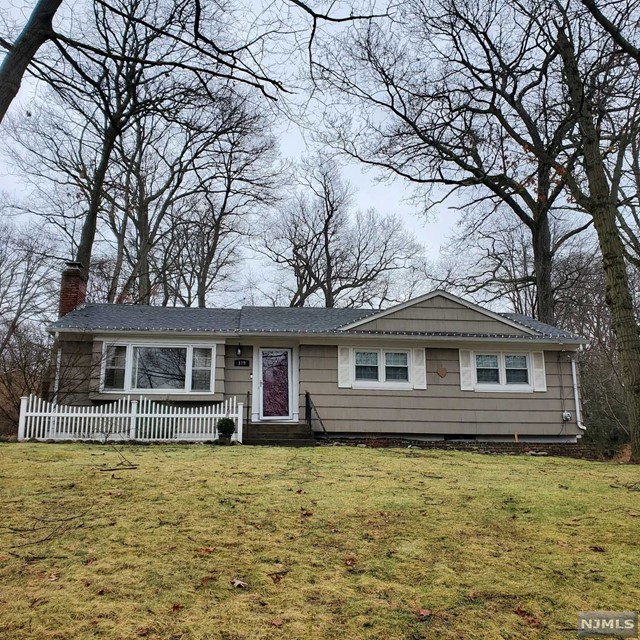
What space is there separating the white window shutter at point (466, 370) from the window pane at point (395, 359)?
1.53m

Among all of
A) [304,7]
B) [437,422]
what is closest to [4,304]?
[437,422]

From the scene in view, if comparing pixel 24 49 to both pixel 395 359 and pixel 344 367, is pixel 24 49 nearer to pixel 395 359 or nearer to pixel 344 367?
pixel 344 367

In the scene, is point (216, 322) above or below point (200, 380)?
above

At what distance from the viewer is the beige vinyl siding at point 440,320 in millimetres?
13547

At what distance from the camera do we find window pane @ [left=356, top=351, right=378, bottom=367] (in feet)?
44.9

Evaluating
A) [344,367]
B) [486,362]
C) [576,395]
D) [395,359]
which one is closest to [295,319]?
[344,367]

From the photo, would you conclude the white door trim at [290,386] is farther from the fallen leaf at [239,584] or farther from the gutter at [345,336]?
the fallen leaf at [239,584]

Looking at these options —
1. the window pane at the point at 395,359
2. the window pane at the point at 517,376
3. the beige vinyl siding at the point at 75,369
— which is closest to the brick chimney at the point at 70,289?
the beige vinyl siding at the point at 75,369

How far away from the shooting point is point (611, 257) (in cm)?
999

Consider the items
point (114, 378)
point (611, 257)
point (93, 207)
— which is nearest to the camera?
point (611, 257)

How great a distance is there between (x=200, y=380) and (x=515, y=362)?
859 cm

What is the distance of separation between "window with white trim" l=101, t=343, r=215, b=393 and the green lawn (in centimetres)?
697

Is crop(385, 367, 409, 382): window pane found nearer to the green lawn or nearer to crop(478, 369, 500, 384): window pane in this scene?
crop(478, 369, 500, 384): window pane

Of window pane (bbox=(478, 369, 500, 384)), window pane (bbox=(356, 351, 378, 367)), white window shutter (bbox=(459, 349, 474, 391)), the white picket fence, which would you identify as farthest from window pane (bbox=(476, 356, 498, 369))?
the white picket fence
